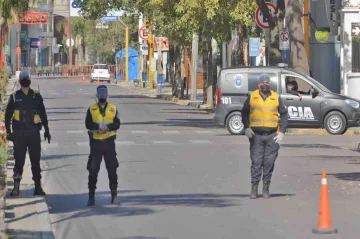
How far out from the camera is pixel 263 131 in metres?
16.2

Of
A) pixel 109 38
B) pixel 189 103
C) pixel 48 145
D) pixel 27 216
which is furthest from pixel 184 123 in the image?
pixel 109 38

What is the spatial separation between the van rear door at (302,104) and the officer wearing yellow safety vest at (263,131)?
14.3 meters

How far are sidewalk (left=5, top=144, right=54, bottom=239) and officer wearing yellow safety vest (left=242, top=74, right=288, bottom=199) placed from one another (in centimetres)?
318

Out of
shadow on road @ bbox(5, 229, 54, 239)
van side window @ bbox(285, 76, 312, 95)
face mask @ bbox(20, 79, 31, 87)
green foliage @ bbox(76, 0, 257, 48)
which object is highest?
green foliage @ bbox(76, 0, 257, 48)

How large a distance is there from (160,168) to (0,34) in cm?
→ 1725

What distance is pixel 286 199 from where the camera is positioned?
16016 millimetres

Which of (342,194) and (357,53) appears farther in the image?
(357,53)

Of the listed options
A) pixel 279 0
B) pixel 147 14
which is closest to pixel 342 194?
pixel 279 0

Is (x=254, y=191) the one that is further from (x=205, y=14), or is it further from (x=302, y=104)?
(x=205, y=14)

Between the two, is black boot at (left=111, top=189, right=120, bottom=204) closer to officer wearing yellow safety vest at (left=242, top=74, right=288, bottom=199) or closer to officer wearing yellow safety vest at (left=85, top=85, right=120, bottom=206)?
officer wearing yellow safety vest at (left=85, top=85, right=120, bottom=206)

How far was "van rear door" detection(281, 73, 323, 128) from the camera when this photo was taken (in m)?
30.7

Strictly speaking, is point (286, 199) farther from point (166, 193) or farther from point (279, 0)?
point (279, 0)

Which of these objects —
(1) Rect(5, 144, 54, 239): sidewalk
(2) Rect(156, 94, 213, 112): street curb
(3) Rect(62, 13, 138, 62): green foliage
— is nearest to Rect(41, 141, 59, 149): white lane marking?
(1) Rect(5, 144, 54, 239): sidewalk

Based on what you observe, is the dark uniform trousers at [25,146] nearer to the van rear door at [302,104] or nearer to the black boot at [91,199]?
the black boot at [91,199]
